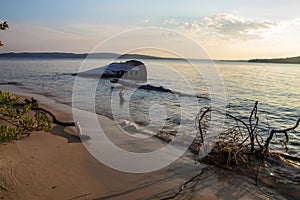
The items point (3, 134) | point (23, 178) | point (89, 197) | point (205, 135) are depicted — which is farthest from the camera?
point (205, 135)

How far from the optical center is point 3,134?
3668 millimetres

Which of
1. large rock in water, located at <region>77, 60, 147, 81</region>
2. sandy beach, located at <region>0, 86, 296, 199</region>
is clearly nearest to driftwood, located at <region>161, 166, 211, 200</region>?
sandy beach, located at <region>0, 86, 296, 199</region>

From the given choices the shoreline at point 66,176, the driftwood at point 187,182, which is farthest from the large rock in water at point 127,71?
the driftwood at point 187,182

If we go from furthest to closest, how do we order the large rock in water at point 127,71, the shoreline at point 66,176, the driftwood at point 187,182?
the large rock in water at point 127,71, the driftwood at point 187,182, the shoreline at point 66,176

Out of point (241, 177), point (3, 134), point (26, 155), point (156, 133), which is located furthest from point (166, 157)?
point (3, 134)

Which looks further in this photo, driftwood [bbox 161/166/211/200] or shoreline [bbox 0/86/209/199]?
driftwood [bbox 161/166/211/200]

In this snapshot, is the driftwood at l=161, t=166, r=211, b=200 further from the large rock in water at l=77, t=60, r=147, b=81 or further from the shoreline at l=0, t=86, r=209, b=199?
the large rock in water at l=77, t=60, r=147, b=81

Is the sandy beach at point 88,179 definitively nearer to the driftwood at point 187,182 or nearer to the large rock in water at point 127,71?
the driftwood at point 187,182

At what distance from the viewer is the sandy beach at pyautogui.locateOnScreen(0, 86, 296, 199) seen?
16.2 ft

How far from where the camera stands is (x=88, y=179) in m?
5.52

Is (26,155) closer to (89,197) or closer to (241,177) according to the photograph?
(89,197)

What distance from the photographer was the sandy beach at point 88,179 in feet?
16.2

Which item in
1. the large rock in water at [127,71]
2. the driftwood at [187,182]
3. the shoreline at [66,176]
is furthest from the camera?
the large rock in water at [127,71]

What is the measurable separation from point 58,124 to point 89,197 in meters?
5.95
